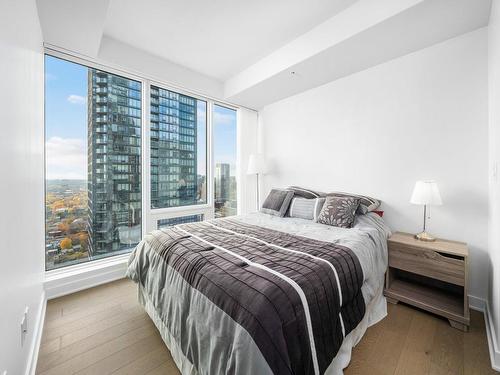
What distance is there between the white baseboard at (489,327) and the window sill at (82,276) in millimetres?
3382

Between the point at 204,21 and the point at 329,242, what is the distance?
2.49m

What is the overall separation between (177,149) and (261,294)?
2790mm

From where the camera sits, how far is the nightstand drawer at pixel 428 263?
1786 mm

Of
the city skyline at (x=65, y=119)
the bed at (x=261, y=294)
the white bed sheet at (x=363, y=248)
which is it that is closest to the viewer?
the bed at (x=261, y=294)

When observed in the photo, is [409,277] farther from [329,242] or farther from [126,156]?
[126,156]

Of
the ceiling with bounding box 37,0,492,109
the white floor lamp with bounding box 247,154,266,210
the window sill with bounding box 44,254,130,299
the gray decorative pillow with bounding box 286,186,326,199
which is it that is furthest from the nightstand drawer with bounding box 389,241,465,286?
the window sill with bounding box 44,254,130,299

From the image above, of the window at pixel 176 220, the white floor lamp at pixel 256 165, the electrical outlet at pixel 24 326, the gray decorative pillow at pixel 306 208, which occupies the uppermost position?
the white floor lamp at pixel 256 165

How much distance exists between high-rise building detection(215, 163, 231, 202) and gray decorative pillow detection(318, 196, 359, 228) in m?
1.90

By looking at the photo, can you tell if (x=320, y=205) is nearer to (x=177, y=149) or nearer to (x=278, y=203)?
(x=278, y=203)

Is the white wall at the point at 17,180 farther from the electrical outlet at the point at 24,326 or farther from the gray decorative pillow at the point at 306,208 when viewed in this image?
the gray decorative pillow at the point at 306,208

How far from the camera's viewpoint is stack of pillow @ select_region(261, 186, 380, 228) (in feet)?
7.67

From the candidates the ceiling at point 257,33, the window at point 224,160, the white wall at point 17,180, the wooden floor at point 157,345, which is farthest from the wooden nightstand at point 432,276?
the white wall at point 17,180

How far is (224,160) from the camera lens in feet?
12.9

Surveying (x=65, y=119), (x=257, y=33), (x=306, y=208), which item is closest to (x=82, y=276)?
(x=65, y=119)
